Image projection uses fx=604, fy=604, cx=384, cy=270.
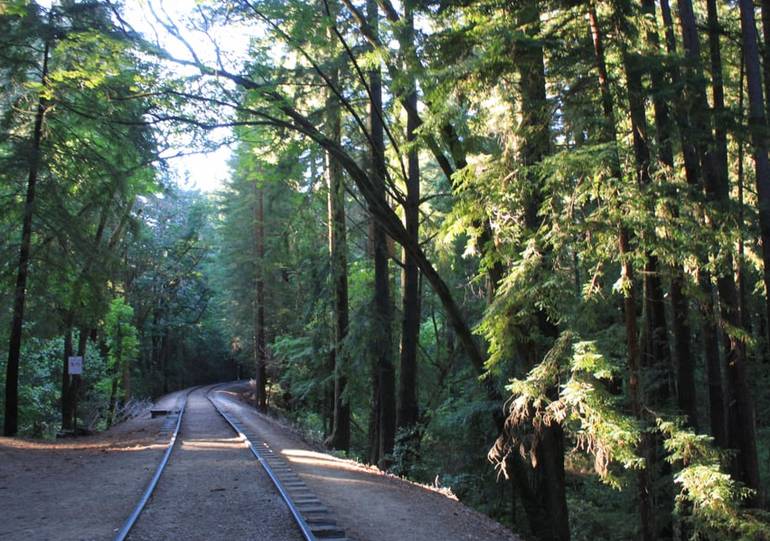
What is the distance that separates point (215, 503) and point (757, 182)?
30.1ft

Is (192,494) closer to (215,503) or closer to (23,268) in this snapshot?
(215,503)

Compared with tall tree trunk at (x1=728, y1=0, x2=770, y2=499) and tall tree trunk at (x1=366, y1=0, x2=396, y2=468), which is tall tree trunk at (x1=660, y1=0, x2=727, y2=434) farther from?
tall tree trunk at (x1=366, y1=0, x2=396, y2=468)

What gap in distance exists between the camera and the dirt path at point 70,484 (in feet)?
23.9

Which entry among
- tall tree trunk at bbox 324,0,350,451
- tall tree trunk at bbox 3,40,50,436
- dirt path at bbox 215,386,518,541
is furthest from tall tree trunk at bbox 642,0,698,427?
tall tree trunk at bbox 3,40,50,436

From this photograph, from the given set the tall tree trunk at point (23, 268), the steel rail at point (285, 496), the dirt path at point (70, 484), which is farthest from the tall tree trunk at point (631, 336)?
the tall tree trunk at point (23, 268)

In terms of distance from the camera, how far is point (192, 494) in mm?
8922

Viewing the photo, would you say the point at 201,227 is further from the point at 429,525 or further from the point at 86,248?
the point at 429,525

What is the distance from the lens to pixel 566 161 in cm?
681

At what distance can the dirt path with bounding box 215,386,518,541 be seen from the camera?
7.63 m

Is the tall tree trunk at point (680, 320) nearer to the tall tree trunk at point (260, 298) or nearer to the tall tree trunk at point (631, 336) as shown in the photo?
the tall tree trunk at point (631, 336)

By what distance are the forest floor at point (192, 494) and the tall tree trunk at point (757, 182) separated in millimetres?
3979

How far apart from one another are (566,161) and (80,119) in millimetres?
12247

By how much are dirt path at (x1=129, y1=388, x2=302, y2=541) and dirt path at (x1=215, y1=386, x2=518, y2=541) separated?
82 centimetres

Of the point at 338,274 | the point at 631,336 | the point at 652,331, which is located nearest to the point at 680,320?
the point at 652,331
